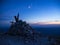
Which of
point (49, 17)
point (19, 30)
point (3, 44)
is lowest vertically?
point (3, 44)

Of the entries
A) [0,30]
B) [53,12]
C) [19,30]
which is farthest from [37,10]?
[0,30]

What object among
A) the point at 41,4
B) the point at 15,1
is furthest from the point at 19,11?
the point at 41,4

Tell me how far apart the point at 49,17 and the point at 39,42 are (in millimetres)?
304

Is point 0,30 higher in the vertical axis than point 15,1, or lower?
lower

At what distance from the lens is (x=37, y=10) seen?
1338 mm

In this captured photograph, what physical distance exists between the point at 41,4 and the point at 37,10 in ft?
0.27

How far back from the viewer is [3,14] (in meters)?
1.34

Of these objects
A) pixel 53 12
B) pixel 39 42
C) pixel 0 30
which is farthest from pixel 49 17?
pixel 0 30

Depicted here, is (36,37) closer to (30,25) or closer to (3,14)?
(30,25)

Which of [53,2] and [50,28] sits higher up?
[53,2]

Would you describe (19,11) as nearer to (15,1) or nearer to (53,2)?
(15,1)

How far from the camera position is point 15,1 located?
1.33 meters

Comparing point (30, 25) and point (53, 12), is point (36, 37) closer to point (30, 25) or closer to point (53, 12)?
point (30, 25)

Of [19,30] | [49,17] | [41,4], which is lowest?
[19,30]
